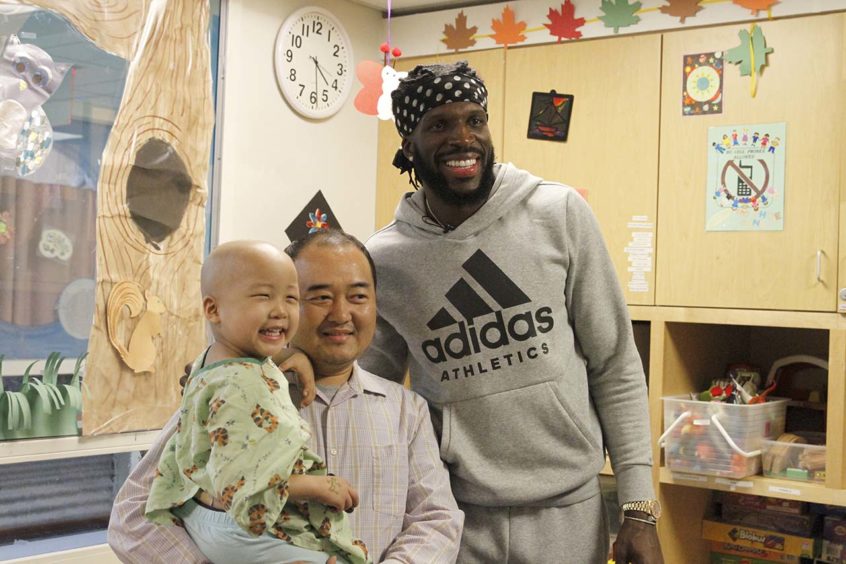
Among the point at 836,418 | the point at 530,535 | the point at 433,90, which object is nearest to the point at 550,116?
Result: the point at 836,418

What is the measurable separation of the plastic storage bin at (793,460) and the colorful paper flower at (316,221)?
1658mm

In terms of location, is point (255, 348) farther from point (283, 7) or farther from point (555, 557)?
point (283, 7)

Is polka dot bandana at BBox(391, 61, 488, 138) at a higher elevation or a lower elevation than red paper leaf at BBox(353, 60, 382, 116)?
lower

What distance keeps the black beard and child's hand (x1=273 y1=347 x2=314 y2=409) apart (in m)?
0.40

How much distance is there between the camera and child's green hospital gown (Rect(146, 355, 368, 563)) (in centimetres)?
127

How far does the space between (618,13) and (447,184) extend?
65.4 inches

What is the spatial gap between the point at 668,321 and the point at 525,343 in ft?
4.58

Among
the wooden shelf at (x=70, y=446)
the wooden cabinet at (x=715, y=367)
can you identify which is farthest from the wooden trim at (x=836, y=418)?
the wooden shelf at (x=70, y=446)

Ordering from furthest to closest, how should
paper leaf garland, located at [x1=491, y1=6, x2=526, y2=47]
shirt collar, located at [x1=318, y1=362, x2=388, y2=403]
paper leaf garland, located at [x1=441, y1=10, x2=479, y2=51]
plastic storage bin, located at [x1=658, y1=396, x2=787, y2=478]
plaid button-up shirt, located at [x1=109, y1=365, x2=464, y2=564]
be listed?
paper leaf garland, located at [x1=441, y1=10, x2=479, y2=51] < paper leaf garland, located at [x1=491, y1=6, x2=526, y2=47] < plastic storage bin, located at [x1=658, y1=396, x2=787, y2=478] < shirt collar, located at [x1=318, y1=362, x2=388, y2=403] < plaid button-up shirt, located at [x1=109, y1=365, x2=464, y2=564]

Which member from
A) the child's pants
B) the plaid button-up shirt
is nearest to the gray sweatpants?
the plaid button-up shirt

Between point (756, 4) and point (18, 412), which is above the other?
point (756, 4)

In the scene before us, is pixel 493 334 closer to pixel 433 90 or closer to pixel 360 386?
pixel 360 386

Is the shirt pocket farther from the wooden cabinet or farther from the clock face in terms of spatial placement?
the clock face

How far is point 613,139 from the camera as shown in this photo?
10.3ft
